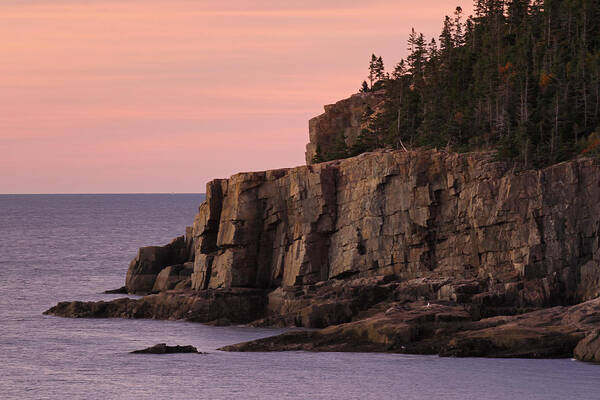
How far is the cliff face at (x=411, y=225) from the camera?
3187 inches

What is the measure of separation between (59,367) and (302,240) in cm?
2771

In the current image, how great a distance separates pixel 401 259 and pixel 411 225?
2908 millimetres

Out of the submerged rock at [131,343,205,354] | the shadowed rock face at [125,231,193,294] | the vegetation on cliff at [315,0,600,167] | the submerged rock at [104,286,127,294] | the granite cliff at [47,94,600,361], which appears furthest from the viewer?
the submerged rock at [104,286,127,294]

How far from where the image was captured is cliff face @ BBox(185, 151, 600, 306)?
80.9 m

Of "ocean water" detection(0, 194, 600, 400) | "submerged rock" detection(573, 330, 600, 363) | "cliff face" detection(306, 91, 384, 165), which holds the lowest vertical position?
"ocean water" detection(0, 194, 600, 400)

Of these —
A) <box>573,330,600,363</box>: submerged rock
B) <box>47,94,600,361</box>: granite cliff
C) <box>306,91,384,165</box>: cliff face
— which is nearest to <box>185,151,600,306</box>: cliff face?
<box>47,94,600,361</box>: granite cliff

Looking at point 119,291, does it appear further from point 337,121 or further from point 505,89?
point 505,89

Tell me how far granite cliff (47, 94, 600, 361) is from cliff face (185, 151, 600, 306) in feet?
0.34

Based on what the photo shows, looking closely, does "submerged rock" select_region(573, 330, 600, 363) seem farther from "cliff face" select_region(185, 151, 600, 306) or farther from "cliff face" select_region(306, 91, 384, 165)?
"cliff face" select_region(306, 91, 384, 165)

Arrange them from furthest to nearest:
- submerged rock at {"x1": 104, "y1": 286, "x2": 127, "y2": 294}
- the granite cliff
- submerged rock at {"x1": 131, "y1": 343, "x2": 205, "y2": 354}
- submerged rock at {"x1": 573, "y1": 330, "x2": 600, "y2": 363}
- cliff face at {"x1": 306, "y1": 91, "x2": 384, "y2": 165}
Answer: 1. cliff face at {"x1": 306, "y1": 91, "x2": 384, "y2": 165}
2. submerged rock at {"x1": 104, "y1": 286, "x2": 127, "y2": 294}
3. submerged rock at {"x1": 131, "y1": 343, "x2": 205, "y2": 354}
4. the granite cliff
5. submerged rock at {"x1": 573, "y1": 330, "x2": 600, "y2": 363}

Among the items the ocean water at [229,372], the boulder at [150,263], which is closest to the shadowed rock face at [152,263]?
the boulder at [150,263]

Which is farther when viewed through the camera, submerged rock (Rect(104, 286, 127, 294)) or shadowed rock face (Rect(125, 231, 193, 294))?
submerged rock (Rect(104, 286, 127, 294))

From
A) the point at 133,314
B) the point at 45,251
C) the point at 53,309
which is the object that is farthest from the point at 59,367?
the point at 45,251

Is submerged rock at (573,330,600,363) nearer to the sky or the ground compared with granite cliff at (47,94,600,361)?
nearer to the ground
